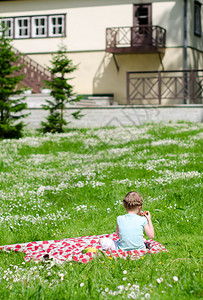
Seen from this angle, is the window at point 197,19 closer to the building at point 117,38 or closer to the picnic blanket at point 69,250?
the building at point 117,38

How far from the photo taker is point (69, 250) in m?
5.39

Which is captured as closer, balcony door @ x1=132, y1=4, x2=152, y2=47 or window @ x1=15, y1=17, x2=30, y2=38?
balcony door @ x1=132, y1=4, x2=152, y2=47

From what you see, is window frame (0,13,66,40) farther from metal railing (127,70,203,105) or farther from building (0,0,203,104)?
metal railing (127,70,203,105)

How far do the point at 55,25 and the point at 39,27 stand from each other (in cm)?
123

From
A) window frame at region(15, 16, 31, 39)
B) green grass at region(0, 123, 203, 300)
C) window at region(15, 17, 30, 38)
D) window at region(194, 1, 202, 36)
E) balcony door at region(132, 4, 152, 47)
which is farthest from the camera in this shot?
window at region(15, 17, 30, 38)

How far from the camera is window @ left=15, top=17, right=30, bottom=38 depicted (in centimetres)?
2973

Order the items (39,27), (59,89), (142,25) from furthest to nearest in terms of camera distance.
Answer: (39,27) < (142,25) < (59,89)

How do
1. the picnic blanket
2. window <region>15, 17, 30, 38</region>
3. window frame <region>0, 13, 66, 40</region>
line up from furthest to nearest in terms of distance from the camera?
1. window <region>15, 17, 30, 38</region>
2. window frame <region>0, 13, 66, 40</region>
3. the picnic blanket

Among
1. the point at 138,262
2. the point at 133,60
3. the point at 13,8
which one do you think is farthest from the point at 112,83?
the point at 138,262

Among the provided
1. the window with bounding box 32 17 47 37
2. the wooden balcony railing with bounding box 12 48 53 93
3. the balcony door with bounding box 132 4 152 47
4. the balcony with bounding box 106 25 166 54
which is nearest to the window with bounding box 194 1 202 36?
the balcony with bounding box 106 25 166 54

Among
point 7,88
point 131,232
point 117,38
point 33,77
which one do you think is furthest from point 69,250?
point 117,38

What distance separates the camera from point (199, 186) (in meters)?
8.27

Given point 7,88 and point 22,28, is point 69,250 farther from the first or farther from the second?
point 22,28

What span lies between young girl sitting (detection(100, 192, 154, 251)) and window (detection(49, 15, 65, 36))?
25.6 meters
